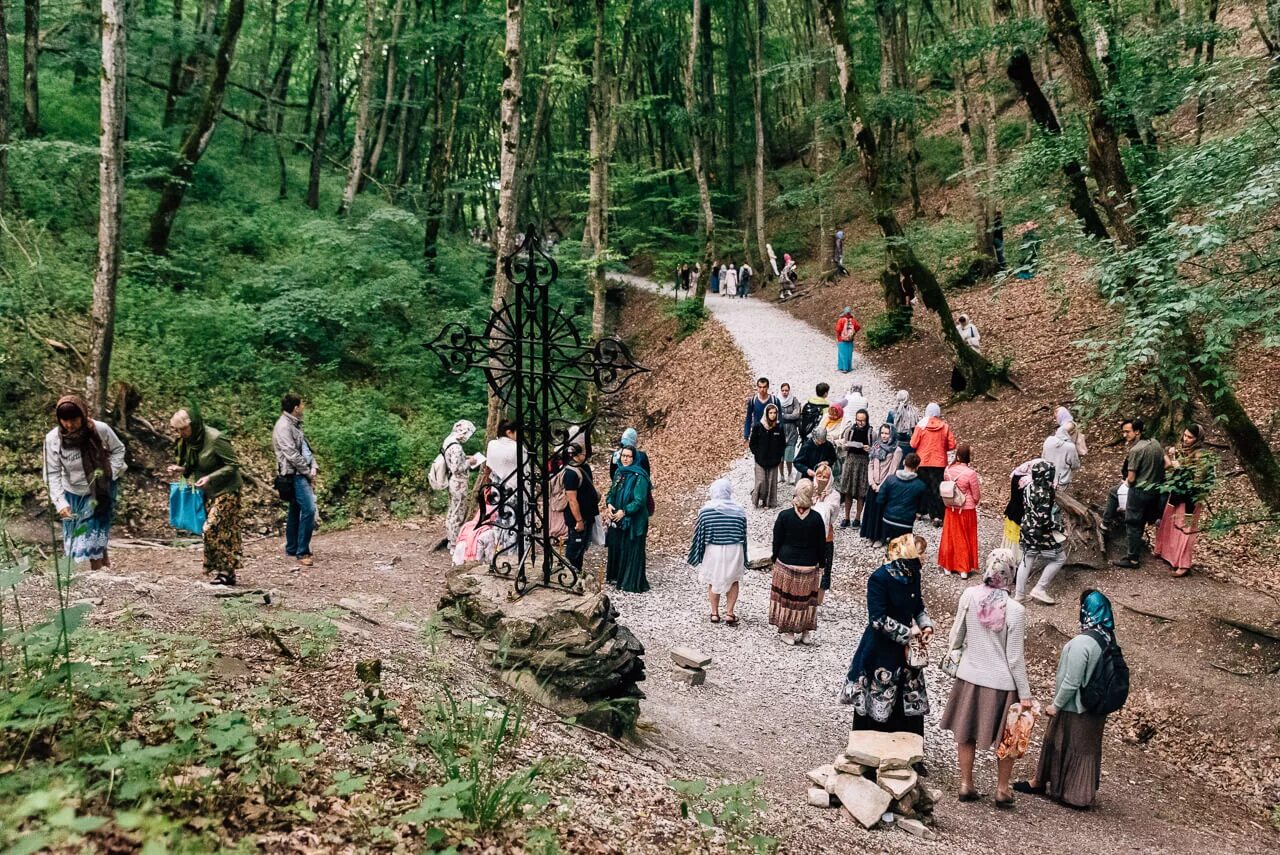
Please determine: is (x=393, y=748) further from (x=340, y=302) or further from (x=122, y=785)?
(x=340, y=302)

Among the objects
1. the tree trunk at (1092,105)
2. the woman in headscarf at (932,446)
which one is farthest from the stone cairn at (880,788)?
the tree trunk at (1092,105)

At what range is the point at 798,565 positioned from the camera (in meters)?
8.70

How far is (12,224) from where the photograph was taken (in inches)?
580

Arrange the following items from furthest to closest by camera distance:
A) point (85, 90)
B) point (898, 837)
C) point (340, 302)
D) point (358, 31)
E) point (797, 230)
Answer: point (797, 230) → point (358, 31) → point (85, 90) → point (340, 302) → point (898, 837)

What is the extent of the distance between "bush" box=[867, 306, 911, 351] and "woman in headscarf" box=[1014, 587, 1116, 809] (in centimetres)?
1602

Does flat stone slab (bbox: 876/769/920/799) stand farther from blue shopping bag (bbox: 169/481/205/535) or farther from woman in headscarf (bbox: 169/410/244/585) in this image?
blue shopping bag (bbox: 169/481/205/535)

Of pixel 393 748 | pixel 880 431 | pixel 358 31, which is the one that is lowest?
pixel 393 748

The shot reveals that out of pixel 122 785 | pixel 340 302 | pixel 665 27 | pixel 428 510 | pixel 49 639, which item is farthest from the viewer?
pixel 665 27

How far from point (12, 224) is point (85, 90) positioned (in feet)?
28.2

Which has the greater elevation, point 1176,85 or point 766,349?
point 1176,85

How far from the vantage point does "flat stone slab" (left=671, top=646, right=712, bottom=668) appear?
798 cm

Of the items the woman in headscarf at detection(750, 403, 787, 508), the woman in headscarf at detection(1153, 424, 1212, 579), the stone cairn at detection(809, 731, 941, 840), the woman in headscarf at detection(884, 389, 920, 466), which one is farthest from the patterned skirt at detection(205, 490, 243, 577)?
the woman in headscarf at detection(1153, 424, 1212, 579)

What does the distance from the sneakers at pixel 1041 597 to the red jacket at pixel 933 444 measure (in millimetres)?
2566

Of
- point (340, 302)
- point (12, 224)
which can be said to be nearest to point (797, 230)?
point (340, 302)
